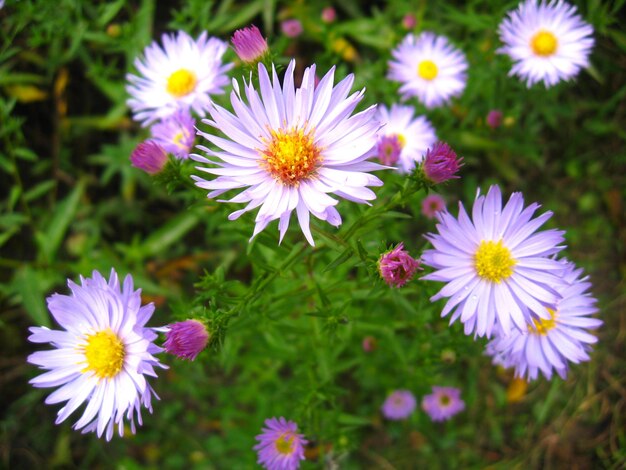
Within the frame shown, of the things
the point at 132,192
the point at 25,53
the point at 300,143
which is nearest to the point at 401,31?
the point at 300,143

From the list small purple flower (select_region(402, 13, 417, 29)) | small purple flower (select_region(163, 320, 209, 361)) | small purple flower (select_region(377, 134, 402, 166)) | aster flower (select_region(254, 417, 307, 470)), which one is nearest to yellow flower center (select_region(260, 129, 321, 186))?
small purple flower (select_region(163, 320, 209, 361))

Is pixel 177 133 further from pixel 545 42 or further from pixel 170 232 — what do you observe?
pixel 545 42

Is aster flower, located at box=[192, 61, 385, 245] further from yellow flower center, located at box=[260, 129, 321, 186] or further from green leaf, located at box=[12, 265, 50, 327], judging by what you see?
green leaf, located at box=[12, 265, 50, 327]

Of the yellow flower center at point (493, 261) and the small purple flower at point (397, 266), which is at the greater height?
the yellow flower center at point (493, 261)

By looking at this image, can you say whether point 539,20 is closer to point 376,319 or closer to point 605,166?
point 605,166

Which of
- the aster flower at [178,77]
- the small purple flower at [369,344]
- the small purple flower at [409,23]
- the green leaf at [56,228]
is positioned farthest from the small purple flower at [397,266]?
the green leaf at [56,228]

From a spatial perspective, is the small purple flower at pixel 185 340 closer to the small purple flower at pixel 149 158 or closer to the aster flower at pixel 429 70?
the small purple flower at pixel 149 158
